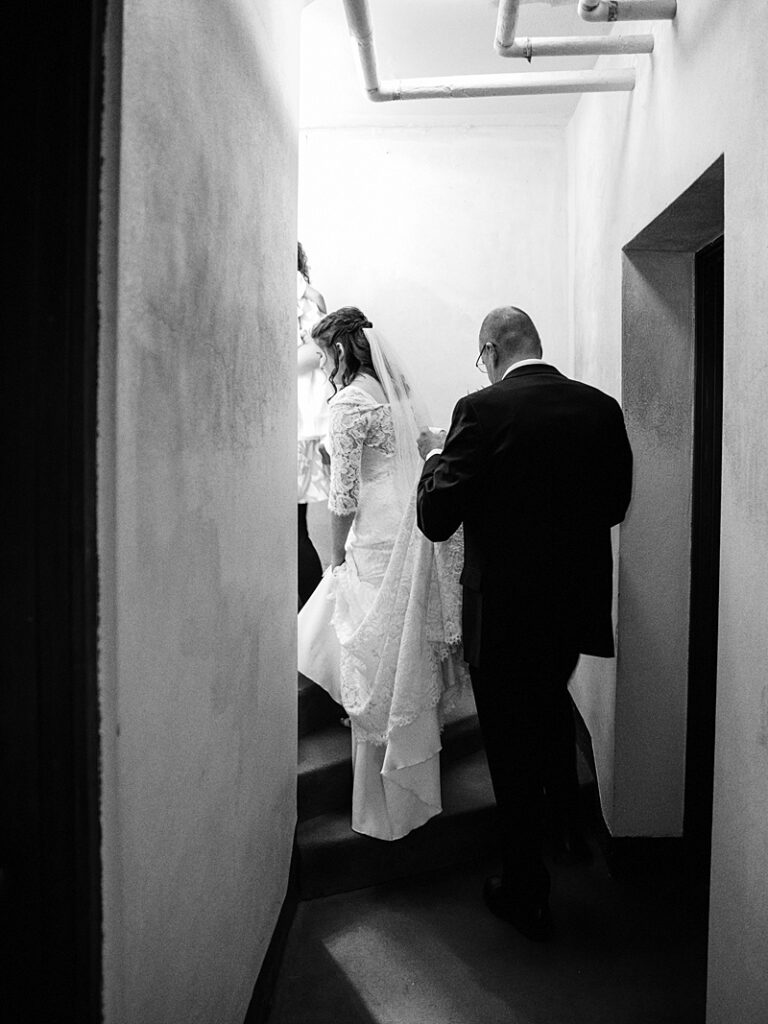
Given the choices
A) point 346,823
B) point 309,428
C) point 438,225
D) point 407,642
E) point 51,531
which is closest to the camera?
point 51,531

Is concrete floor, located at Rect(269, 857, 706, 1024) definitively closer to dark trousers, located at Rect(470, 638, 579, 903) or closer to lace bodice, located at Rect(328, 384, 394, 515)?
dark trousers, located at Rect(470, 638, 579, 903)

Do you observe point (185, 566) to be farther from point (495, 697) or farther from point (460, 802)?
point (460, 802)

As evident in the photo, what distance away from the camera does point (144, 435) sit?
1.07m

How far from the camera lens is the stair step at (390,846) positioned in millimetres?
2559

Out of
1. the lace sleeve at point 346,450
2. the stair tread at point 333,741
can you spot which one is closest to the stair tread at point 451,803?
the stair tread at point 333,741

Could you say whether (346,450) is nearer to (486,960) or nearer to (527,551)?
(527,551)

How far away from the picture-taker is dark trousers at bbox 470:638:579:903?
2309mm

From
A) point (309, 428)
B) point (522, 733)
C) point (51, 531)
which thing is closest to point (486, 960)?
point (522, 733)

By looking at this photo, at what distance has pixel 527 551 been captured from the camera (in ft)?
7.44

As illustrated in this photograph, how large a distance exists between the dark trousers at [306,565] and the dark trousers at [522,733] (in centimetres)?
158

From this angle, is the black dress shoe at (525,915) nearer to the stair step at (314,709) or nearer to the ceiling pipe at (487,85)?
the stair step at (314,709)

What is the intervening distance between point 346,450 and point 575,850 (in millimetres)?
1578

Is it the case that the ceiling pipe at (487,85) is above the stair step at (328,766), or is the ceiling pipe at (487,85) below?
above

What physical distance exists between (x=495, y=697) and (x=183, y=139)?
1695 mm
